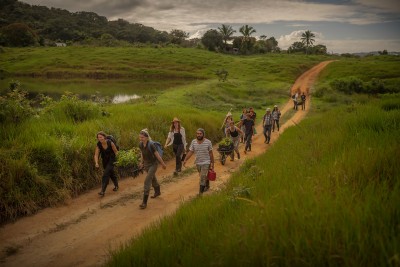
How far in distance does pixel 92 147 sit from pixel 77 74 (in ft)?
203

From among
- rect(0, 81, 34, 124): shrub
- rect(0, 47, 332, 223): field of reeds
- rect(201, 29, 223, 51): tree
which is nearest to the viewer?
rect(0, 47, 332, 223): field of reeds

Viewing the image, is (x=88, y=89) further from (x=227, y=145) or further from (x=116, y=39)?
(x=116, y=39)

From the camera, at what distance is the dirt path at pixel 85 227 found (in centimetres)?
709

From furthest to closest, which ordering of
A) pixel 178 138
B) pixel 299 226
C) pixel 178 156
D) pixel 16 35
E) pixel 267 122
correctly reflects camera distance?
pixel 16 35 → pixel 267 122 → pixel 178 138 → pixel 178 156 → pixel 299 226

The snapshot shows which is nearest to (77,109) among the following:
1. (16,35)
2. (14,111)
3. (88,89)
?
(14,111)

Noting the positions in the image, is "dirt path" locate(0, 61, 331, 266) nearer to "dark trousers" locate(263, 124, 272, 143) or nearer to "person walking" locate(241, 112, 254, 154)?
"person walking" locate(241, 112, 254, 154)

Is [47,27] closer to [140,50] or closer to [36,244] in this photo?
[140,50]

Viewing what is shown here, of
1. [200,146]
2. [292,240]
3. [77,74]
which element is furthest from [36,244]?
[77,74]

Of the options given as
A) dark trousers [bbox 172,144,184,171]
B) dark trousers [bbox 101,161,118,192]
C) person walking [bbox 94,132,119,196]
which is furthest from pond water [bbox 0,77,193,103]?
dark trousers [bbox 101,161,118,192]

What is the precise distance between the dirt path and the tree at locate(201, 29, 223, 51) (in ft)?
368

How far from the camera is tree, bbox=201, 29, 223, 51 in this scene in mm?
118600

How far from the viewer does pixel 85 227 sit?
8516mm

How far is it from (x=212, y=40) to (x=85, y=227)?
11715cm

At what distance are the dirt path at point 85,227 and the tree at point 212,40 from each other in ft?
368
